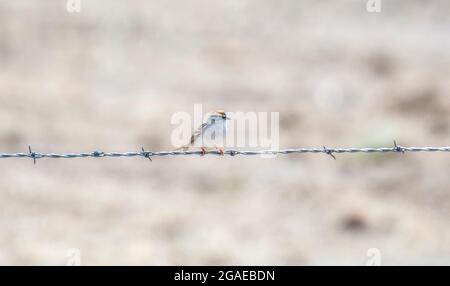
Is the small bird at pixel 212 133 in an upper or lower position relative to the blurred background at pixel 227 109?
lower

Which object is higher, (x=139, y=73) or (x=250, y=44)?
(x=250, y=44)

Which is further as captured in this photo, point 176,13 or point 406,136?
point 176,13

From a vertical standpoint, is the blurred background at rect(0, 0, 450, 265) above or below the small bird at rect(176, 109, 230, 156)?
above

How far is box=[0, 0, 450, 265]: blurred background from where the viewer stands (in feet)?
58.6

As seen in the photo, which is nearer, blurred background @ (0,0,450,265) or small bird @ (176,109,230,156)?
small bird @ (176,109,230,156)

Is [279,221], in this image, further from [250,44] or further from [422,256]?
[250,44]

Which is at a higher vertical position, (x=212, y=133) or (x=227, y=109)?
(x=227, y=109)

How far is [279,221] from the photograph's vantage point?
62.7ft

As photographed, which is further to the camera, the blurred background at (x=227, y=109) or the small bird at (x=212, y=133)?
the blurred background at (x=227, y=109)

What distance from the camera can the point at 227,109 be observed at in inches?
1090

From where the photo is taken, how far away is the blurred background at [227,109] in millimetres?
17875

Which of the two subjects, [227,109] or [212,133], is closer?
[212,133]
